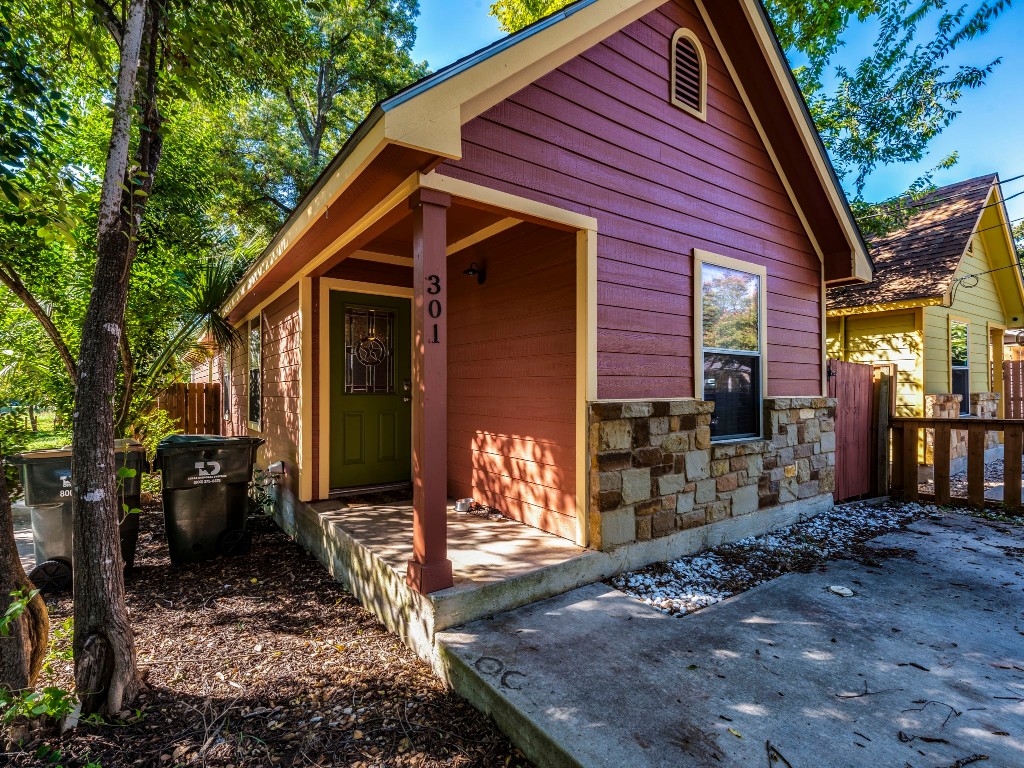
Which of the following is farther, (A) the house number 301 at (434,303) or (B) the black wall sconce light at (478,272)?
(B) the black wall sconce light at (478,272)

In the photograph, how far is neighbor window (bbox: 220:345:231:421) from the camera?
9188 millimetres

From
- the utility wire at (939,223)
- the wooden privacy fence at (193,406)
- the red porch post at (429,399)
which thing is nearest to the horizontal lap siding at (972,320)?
the utility wire at (939,223)

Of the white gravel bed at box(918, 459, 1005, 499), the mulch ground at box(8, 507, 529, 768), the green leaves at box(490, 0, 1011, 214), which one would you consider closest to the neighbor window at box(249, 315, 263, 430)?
the mulch ground at box(8, 507, 529, 768)

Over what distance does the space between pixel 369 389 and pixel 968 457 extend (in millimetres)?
6701

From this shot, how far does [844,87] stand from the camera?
9.07 meters

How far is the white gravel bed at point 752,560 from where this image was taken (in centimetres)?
329

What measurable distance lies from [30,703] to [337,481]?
3.28 metres

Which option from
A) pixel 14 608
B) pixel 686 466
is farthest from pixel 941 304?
pixel 14 608

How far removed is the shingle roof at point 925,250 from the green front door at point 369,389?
707cm

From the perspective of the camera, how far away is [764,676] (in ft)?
7.50

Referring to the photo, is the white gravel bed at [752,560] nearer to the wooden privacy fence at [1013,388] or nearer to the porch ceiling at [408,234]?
the porch ceiling at [408,234]

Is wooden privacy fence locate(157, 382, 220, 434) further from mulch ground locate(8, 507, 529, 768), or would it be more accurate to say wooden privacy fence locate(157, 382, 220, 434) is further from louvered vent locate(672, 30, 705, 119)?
louvered vent locate(672, 30, 705, 119)

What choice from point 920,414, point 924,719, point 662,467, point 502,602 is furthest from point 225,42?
point 920,414

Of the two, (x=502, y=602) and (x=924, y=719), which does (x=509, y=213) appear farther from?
(x=924, y=719)
